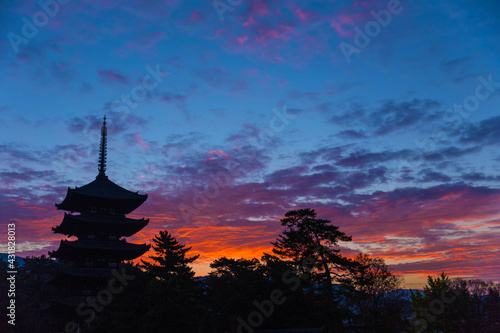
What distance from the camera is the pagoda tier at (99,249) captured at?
39188 millimetres

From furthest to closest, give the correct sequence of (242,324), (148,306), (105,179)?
(105,179) < (242,324) < (148,306)

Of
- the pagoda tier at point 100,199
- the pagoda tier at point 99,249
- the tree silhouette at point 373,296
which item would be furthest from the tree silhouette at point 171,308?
the tree silhouette at point 373,296

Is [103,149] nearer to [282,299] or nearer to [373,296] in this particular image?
[282,299]

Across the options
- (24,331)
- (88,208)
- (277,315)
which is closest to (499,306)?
(277,315)

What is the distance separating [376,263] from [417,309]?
14.4 metres

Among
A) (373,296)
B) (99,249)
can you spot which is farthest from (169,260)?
(373,296)

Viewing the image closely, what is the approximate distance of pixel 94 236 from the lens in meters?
41.7

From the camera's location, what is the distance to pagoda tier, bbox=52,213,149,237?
40.8m

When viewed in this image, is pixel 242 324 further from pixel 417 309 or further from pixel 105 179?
pixel 417 309

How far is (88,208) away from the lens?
4300cm

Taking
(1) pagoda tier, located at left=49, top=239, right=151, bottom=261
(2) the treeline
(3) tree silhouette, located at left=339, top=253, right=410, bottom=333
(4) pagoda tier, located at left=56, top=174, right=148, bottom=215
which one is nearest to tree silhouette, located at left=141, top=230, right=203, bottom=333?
(2) the treeline

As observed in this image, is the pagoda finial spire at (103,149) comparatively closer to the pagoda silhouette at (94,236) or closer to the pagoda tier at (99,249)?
the pagoda silhouette at (94,236)

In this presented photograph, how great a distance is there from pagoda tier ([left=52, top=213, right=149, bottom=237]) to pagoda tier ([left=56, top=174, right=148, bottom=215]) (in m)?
1.27

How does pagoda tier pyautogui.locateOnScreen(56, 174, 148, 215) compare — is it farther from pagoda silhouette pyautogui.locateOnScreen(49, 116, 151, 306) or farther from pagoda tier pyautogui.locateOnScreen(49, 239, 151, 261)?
pagoda tier pyautogui.locateOnScreen(49, 239, 151, 261)
